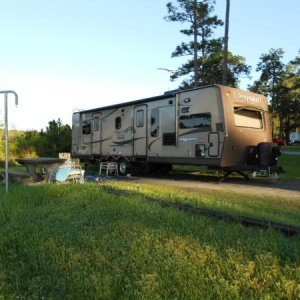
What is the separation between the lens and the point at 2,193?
33.5 feet

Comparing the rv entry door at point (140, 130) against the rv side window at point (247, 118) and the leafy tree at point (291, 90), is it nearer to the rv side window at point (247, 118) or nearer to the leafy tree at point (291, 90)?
the rv side window at point (247, 118)

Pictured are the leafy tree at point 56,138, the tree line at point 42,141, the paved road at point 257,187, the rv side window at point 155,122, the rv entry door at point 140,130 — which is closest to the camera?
the paved road at point 257,187

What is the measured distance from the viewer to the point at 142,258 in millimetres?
4746

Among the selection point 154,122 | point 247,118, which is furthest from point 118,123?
point 247,118

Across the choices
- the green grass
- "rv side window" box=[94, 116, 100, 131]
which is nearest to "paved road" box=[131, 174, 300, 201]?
the green grass

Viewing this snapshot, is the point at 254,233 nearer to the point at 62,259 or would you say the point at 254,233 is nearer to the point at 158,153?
the point at 62,259

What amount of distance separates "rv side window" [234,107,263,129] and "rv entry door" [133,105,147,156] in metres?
3.92

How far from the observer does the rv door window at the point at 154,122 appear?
16406 millimetres

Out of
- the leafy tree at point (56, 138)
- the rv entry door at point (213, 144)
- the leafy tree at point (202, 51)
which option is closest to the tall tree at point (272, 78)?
the leafy tree at point (202, 51)

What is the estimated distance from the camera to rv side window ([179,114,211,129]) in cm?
1437

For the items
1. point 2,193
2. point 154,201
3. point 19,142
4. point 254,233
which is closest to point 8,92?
point 2,193

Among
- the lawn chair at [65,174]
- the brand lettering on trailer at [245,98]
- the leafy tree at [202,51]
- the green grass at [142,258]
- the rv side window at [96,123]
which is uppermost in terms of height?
the leafy tree at [202,51]

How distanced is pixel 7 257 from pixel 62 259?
986 mm

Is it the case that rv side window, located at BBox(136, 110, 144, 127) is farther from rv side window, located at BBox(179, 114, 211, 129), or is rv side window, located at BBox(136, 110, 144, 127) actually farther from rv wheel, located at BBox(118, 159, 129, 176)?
rv side window, located at BBox(179, 114, 211, 129)
